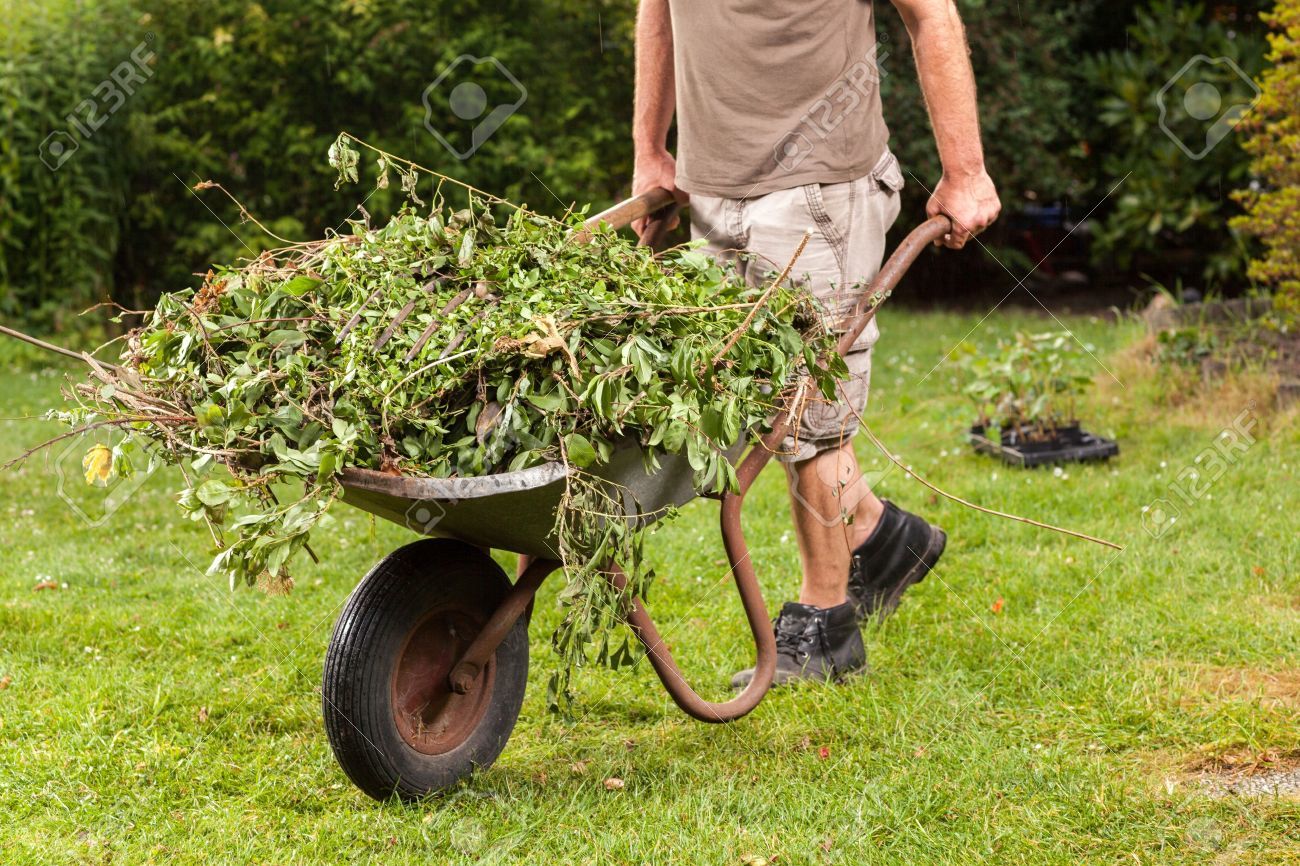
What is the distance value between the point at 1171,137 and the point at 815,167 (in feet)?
17.6

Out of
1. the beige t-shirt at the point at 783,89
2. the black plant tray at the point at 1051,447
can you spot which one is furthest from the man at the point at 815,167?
the black plant tray at the point at 1051,447

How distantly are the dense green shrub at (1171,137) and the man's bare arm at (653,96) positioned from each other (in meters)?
4.90

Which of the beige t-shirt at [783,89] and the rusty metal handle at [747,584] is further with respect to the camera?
the beige t-shirt at [783,89]

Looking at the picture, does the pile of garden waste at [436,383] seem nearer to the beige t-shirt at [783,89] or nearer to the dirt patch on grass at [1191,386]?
the beige t-shirt at [783,89]

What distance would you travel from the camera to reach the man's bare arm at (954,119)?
2.85 m

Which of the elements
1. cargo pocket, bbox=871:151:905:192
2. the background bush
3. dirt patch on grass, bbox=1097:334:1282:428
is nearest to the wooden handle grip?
cargo pocket, bbox=871:151:905:192

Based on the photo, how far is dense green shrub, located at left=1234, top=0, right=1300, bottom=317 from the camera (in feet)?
16.6

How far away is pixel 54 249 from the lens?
24.2 feet

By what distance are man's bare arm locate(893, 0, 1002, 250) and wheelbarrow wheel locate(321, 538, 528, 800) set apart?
1.29 meters

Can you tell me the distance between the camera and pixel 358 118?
780 centimetres

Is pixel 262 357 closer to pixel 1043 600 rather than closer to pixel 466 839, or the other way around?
pixel 466 839

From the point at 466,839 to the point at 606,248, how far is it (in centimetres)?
111

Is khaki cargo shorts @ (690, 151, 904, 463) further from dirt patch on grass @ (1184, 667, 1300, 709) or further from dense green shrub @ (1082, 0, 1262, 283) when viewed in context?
dense green shrub @ (1082, 0, 1262, 283)

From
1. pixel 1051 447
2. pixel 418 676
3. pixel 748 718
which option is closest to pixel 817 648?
pixel 748 718
